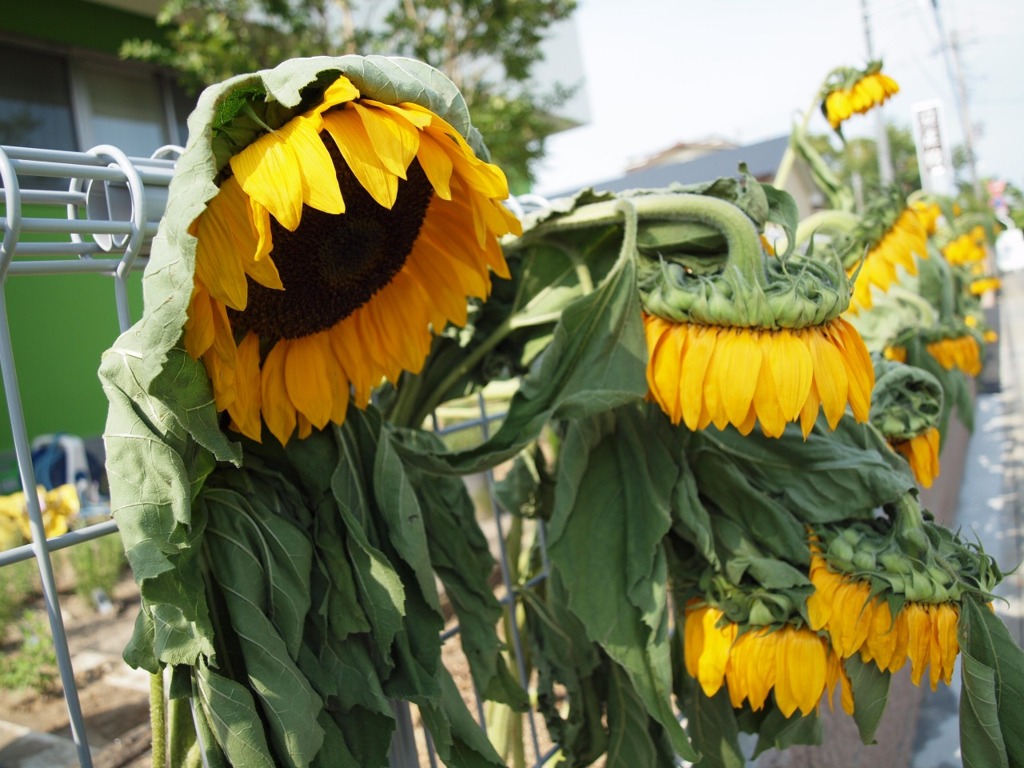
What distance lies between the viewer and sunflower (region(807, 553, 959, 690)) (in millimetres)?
934

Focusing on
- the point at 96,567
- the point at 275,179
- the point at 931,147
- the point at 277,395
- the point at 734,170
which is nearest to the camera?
the point at 275,179

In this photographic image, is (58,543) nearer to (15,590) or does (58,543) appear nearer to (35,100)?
(15,590)

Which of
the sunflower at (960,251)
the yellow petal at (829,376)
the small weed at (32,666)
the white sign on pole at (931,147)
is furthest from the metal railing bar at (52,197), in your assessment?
the white sign on pole at (931,147)

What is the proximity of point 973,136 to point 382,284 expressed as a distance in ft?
104

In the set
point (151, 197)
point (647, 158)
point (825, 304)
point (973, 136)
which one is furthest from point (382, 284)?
point (647, 158)

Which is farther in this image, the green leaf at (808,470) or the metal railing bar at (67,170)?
the green leaf at (808,470)

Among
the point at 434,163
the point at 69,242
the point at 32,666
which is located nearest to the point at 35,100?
the point at 32,666

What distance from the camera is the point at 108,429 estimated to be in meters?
0.69

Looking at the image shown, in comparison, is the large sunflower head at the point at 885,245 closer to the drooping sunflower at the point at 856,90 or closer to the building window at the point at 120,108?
the drooping sunflower at the point at 856,90

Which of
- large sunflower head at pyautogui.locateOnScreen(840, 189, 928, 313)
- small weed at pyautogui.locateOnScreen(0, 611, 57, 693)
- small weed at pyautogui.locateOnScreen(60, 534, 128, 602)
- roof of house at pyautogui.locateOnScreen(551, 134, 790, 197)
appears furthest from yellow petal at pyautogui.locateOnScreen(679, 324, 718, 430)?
roof of house at pyautogui.locateOnScreen(551, 134, 790, 197)

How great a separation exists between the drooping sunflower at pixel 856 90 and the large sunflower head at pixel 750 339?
4.66 ft

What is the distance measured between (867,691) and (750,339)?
0.46 meters

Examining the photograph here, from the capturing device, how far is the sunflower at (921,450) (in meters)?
1.37

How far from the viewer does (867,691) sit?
3.25 feet
